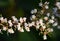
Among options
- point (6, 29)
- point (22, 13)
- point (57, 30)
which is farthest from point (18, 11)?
point (57, 30)

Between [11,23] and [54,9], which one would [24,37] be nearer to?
[11,23]

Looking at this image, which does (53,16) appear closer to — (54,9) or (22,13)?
(54,9)

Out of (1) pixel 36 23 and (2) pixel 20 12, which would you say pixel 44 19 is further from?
(2) pixel 20 12

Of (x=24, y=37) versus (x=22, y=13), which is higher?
(x=22, y=13)

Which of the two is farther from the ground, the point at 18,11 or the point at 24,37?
the point at 18,11

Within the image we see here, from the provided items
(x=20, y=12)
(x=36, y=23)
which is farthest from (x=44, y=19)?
(x=20, y=12)
